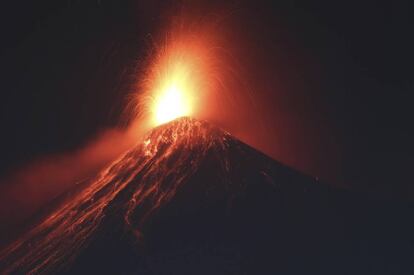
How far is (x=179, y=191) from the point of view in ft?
85.7

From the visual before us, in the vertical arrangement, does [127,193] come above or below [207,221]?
below

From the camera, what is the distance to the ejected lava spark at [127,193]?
2447cm

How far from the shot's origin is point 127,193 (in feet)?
89.1

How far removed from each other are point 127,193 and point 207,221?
472 centimetres

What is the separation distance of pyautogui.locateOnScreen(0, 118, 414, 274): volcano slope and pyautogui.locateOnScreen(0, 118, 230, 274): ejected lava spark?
67 millimetres

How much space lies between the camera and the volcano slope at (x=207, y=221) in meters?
22.1

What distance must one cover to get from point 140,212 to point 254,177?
5528mm

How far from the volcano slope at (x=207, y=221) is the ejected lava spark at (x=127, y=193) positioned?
Result: 0.07 meters

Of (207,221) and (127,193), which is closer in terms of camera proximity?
(207,221)

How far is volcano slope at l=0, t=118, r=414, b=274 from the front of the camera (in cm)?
2206

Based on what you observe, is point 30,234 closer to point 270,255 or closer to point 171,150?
point 171,150

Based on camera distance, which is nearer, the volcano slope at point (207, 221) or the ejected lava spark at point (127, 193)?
the volcano slope at point (207, 221)

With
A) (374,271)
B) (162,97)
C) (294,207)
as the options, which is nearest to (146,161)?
(162,97)

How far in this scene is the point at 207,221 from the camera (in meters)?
24.1
